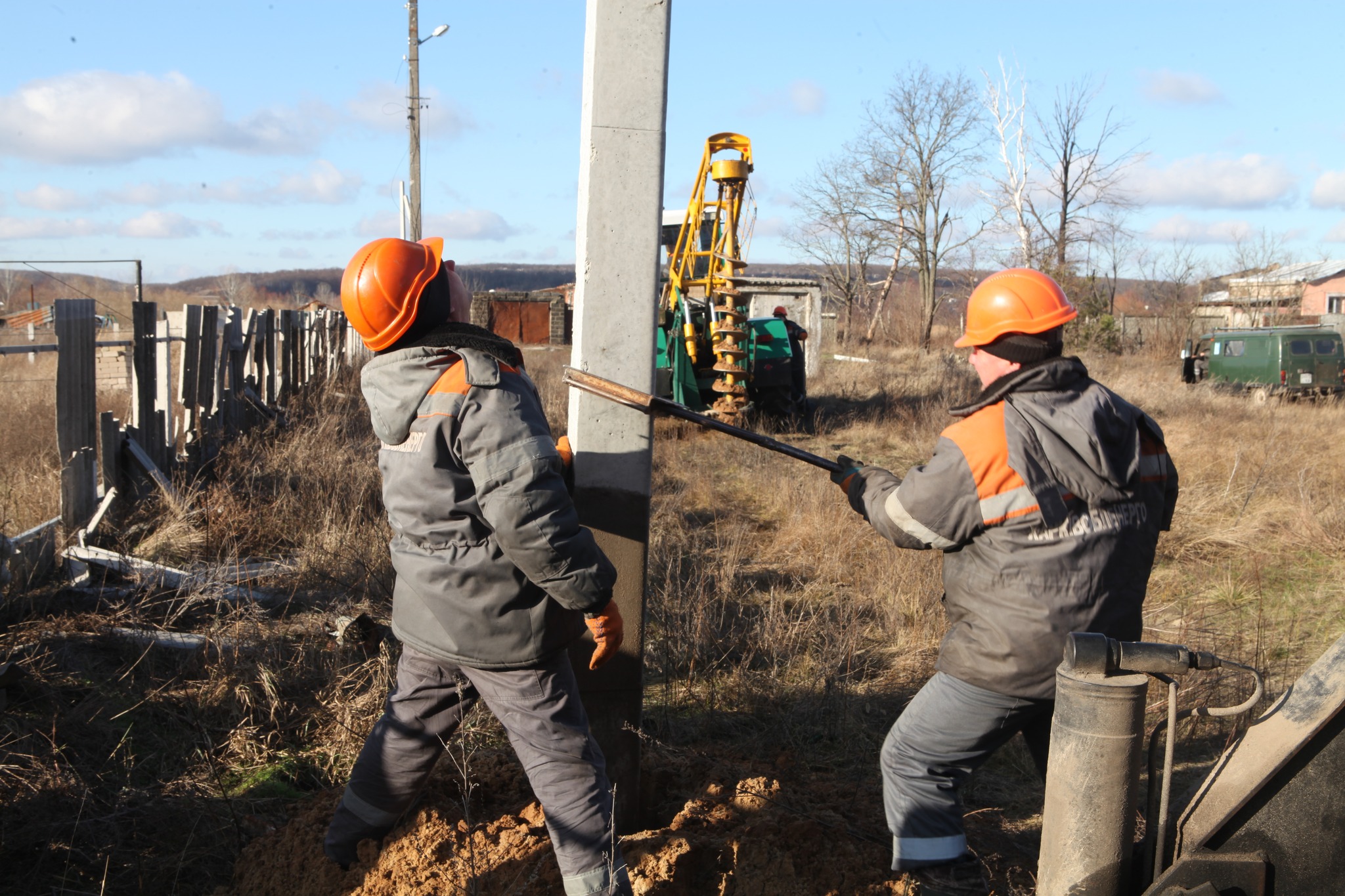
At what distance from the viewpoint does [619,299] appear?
298 centimetres

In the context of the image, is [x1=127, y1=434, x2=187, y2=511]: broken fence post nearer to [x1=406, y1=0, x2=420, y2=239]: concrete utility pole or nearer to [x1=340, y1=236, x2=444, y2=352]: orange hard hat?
[x1=340, y1=236, x2=444, y2=352]: orange hard hat

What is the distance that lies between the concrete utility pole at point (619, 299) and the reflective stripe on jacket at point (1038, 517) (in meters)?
0.99

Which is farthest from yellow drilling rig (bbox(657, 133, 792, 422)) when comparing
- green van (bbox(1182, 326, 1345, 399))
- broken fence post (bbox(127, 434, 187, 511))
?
green van (bbox(1182, 326, 1345, 399))

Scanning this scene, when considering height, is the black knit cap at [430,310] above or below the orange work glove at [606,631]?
above

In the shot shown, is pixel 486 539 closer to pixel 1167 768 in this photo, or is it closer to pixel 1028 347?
pixel 1028 347

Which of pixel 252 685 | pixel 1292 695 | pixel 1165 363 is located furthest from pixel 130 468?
pixel 1165 363

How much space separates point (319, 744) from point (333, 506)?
2.89 m

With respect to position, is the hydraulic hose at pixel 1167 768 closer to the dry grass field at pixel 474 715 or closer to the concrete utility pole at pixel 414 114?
the dry grass field at pixel 474 715

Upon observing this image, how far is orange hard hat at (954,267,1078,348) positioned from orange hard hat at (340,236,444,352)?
1.39m

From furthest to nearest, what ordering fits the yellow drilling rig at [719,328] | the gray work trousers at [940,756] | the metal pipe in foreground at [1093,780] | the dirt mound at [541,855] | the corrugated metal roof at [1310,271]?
1. the corrugated metal roof at [1310,271]
2. the yellow drilling rig at [719,328]
3. the dirt mound at [541,855]
4. the gray work trousers at [940,756]
5. the metal pipe in foreground at [1093,780]

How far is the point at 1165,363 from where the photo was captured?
944 inches

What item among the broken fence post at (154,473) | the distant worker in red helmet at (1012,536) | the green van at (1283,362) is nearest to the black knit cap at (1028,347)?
the distant worker in red helmet at (1012,536)

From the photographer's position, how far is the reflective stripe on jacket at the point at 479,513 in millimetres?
2271

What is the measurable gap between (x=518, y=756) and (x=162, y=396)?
6174 millimetres
